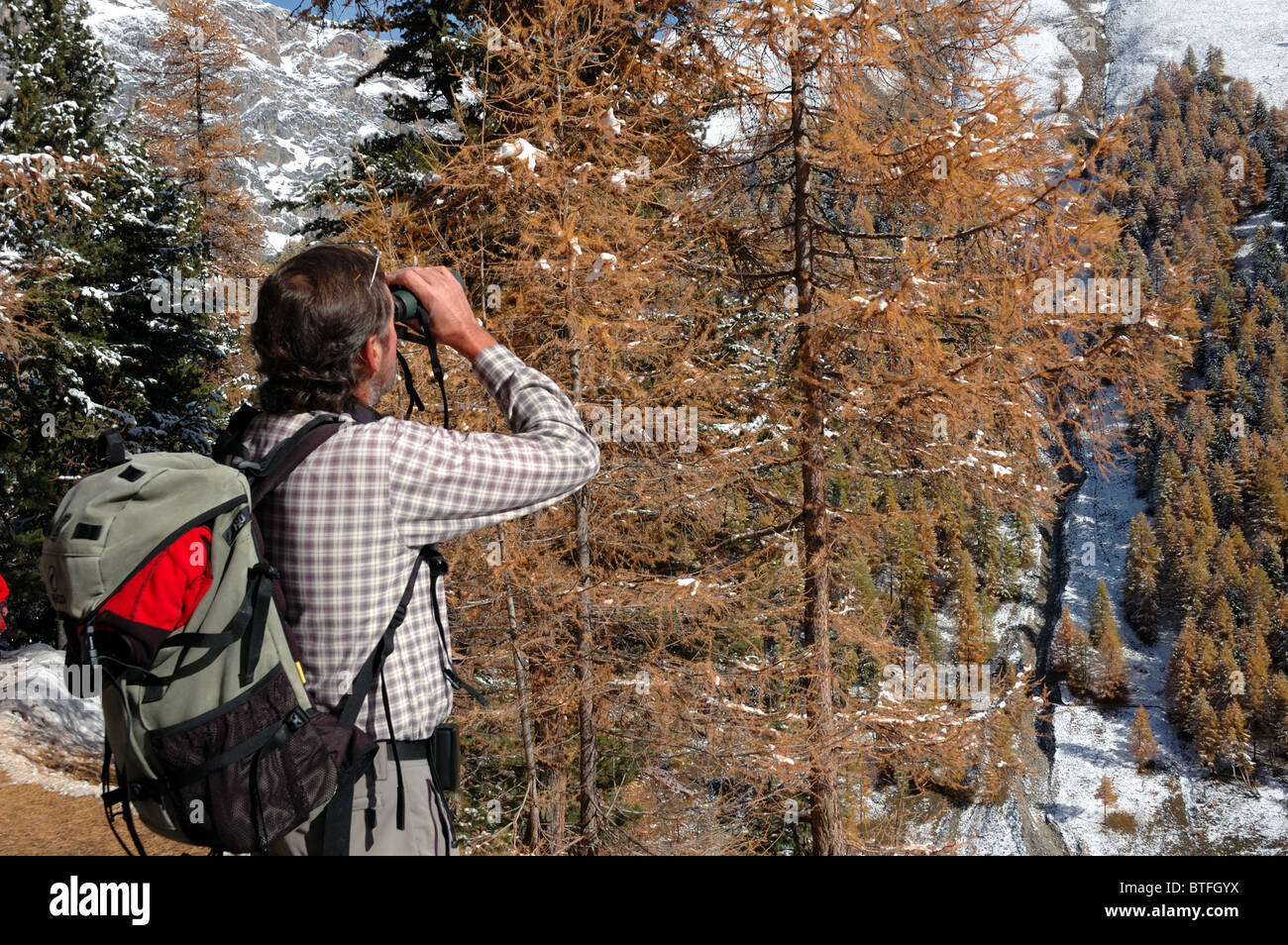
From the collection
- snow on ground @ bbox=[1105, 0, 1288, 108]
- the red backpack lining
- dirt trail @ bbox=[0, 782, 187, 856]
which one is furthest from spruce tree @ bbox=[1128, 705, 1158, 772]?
snow on ground @ bbox=[1105, 0, 1288, 108]

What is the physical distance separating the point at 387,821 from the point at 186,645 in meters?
0.54

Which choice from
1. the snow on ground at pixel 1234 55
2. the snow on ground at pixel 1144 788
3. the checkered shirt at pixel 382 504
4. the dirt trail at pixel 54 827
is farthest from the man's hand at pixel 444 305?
the snow on ground at pixel 1234 55

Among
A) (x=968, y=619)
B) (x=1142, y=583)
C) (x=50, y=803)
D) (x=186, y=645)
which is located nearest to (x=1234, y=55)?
(x=1142, y=583)

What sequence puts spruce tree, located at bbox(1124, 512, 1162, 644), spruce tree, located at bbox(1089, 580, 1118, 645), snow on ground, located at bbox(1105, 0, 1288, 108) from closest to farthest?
spruce tree, located at bbox(1089, 580, 1118, 645), spruce tree, located at bbox(1124, 512, 1162, 644), snow on ground, located at bbox(1105, 0, 1288, 108)

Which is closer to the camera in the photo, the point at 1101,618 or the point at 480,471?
the point at 480,471

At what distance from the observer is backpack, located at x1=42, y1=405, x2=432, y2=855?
4.36 feet

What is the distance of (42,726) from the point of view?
12.1 m

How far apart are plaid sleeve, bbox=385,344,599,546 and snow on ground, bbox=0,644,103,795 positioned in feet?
37.2

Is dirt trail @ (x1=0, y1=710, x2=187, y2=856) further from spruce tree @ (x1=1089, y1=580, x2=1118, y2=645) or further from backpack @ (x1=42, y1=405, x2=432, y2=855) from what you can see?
spruce tree @ (x1=1089, y1=580, x2=1118, y2=645)

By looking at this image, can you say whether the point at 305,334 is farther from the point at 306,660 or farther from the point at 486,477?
the point at 306,660

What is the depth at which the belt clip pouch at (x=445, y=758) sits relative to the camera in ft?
5.76

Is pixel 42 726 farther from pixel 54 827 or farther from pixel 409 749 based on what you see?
pixel 409 749

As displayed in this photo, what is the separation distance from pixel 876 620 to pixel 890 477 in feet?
6.00

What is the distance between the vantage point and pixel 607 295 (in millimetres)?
6855
